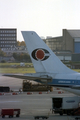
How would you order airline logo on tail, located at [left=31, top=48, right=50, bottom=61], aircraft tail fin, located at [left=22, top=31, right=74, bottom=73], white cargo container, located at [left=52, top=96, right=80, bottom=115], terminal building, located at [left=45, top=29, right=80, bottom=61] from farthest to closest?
terminal building, located at [left=45, top=29, right=80, bottom=61], airline logo on tail, located at [left=31, top=48, right=50, bottom=61], aircraft tail fin, located at [left=22, top=31, right=74, bottom=73], white cargo container, located at [left=52, top=96, right=80, bottom=115]

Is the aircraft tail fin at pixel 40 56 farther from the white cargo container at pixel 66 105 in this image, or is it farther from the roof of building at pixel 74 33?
the roof of building at pixel 74 33

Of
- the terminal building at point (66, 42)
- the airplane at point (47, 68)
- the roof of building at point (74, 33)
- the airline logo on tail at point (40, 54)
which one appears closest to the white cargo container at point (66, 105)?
the airplane at point (47, 68)

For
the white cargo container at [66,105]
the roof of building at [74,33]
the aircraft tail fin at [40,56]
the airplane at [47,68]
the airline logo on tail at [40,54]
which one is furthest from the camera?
the roof of building at [74,33]

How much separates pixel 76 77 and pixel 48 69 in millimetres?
2573

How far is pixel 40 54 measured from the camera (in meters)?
22.9

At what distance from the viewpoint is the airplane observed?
22328 mm

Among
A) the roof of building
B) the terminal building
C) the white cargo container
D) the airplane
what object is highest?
the roof of building

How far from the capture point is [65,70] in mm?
23062

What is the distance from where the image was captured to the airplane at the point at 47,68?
879 inches

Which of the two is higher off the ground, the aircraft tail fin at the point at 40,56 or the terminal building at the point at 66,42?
the terminal building at the point at 66,42

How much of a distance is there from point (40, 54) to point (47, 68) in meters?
1.41

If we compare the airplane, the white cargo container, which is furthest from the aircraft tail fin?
the white cargo container

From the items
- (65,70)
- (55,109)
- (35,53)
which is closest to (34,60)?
(35,53)

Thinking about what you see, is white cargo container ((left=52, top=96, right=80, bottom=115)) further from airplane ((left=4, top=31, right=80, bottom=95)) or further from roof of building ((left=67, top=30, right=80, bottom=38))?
roof of building ((left=67, top=30, right=80, bottom=38))
